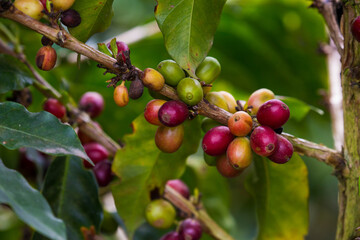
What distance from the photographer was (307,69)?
2549mm

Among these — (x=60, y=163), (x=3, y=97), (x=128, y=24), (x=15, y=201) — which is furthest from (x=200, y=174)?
(x=128, y=24)

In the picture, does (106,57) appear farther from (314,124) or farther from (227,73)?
(314,124)

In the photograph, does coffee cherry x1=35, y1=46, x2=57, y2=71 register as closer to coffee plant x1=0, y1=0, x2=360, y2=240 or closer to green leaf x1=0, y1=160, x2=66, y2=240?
coffee plant x1=0, y1=0, x2=360, y2=240

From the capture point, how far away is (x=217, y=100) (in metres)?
1.17

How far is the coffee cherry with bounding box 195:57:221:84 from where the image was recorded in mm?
1147

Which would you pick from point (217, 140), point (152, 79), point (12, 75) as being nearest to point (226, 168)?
point (217, 140)

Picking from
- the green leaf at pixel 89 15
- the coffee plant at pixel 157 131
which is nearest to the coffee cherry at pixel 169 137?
the coffee plant at pixel 157 131

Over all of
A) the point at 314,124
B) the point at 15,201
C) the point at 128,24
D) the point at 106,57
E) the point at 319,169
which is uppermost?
the point at 106,57

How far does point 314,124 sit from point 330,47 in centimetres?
51

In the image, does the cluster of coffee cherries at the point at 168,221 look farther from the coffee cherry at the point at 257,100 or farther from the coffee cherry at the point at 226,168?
the coffee cherry at the point at 257,100

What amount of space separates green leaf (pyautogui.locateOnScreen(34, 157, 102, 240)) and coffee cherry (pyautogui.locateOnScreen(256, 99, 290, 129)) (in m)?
0.65

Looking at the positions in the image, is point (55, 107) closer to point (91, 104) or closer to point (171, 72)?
point (91, 104)

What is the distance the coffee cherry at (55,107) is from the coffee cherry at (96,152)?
0.15 m

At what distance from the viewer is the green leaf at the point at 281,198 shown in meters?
1.35
